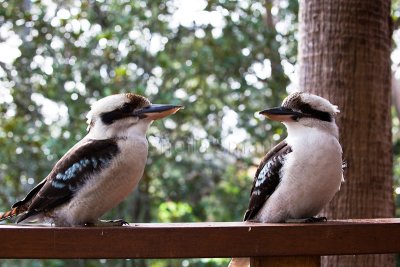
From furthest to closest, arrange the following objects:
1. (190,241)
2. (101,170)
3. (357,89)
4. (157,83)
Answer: (157,83) → (357,89) → (101,170) → (190,241)

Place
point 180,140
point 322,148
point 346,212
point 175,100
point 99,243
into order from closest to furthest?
point 99,243
point 322,148
point 346,212
point 175,100
point 180,140

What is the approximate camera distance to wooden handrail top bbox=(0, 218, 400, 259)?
1.94 m

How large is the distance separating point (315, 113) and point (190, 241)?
2.54 ft

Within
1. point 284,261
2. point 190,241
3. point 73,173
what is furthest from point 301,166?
point 73,173

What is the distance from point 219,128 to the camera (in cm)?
574

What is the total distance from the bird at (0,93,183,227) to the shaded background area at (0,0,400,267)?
9.41 ft

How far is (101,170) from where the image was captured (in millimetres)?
2309

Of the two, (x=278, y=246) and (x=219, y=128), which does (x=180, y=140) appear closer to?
(x=219, y=128)

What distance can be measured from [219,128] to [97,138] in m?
3.36

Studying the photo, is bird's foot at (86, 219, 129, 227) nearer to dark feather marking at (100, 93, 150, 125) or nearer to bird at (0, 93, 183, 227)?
bird at (0, 93, 183, 227)

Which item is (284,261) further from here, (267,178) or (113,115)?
(113,115)

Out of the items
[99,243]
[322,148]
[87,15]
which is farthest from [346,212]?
[87,15]

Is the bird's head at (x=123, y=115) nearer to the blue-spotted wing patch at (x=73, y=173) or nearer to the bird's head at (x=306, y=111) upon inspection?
the blue-spotted wing patch at (x=73, y=173)

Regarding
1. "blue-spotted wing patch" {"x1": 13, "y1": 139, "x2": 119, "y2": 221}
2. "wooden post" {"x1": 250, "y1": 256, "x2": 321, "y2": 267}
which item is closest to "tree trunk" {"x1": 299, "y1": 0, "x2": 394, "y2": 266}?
"wooden post" {"x1": 250, "y1": 256, "x2": 321, "y2": 267}
